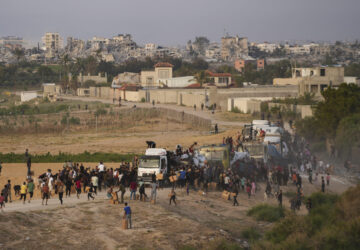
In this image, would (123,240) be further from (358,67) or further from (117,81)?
(358,67)

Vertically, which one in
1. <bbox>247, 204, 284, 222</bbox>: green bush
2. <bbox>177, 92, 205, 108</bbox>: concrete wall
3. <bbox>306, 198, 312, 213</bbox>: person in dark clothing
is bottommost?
<bbox>247, 204, 284, 222</bbox>: green bush

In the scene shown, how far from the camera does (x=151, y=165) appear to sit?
29453 mm

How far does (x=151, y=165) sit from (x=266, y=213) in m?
6.13

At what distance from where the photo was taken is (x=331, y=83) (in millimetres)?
71375

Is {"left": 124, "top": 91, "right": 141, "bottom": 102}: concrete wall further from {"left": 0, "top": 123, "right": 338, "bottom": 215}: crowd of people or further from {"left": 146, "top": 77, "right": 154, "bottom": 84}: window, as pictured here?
{"left": 0, "top": 123, "right": 338, "bottom": 215}: crowd of people

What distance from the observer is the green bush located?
26.0 metres

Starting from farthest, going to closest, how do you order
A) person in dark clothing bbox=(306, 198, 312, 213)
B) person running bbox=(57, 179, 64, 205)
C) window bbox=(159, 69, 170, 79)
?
window bbox=(159, 69, 170, 79) < person in dark clothing bbox=(306, 198, 312, 213) < person running bbox=(57, 179, 64, 205)

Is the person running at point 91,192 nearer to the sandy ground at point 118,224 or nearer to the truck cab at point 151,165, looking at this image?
the sandy ground at point 118,224

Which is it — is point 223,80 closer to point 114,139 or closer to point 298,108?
point 298,108

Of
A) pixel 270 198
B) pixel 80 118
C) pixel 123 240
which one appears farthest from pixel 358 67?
pixel 123 240

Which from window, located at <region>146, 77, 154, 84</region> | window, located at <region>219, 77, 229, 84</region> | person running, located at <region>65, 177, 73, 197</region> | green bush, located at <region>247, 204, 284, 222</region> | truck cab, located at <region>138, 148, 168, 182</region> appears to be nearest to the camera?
green bush, located at <region>247, 204, 284, 222</region>

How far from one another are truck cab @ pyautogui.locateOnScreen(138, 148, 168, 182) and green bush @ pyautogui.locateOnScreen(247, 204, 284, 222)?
4959 mm

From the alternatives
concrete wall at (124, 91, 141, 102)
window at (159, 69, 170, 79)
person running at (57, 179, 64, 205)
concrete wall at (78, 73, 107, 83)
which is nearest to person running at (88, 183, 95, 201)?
person running at (57, 179, 64, 205)

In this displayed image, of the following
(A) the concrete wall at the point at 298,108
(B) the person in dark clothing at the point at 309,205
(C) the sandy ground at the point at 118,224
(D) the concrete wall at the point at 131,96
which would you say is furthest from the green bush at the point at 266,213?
(D) the concrete wall at the point at 131,96
